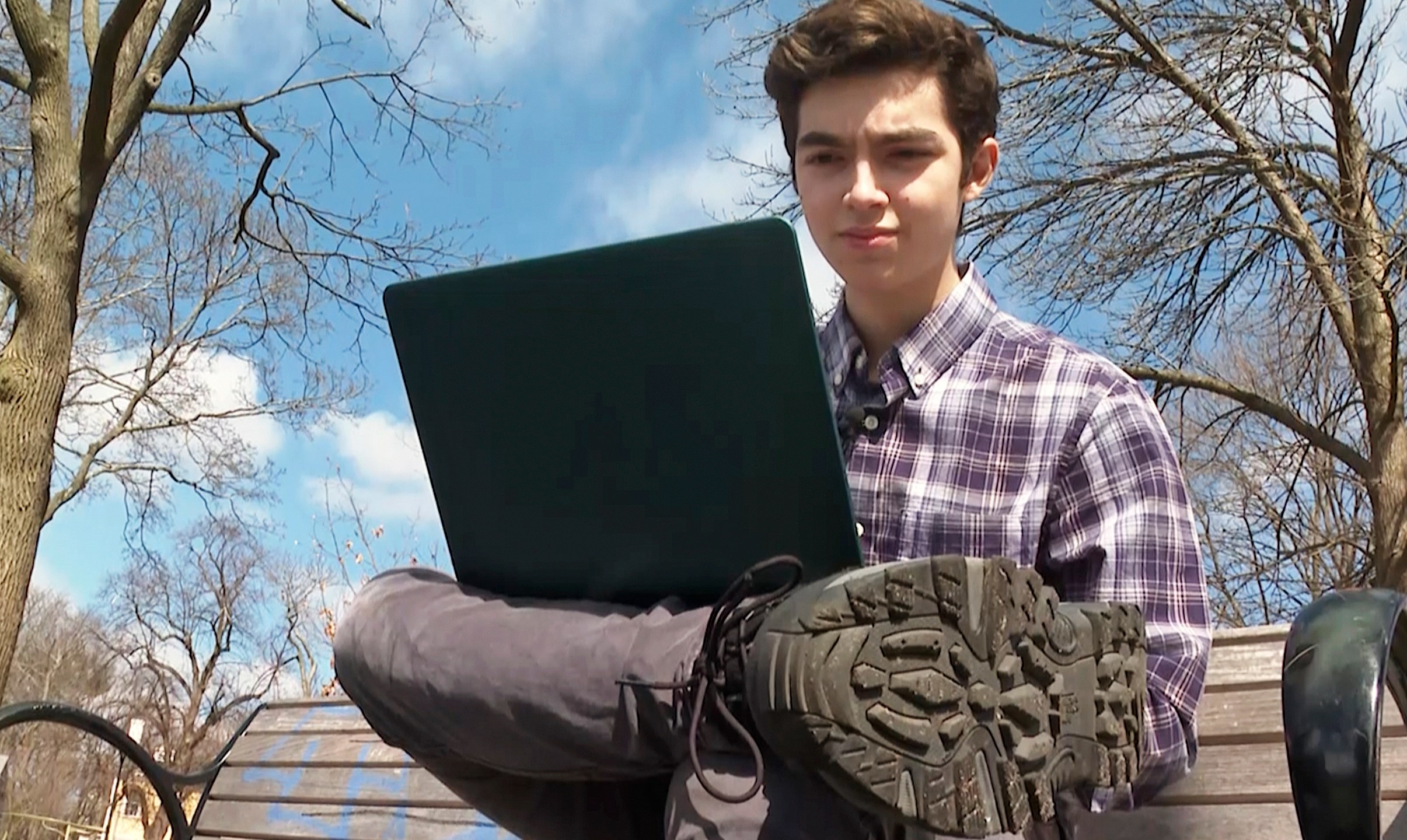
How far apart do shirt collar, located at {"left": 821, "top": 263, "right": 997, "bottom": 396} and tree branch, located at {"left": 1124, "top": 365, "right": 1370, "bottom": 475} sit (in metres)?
5.23

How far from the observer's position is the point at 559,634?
35.5 inches

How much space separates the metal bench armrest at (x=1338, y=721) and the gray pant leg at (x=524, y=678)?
1.35 feet

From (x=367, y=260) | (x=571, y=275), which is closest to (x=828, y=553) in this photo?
(x=571, y=275)

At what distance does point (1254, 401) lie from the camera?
256 inches

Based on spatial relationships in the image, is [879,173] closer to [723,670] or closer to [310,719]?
[723,670]

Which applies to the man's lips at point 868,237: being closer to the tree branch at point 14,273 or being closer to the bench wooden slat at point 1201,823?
the bench wooden slat at point 1201,823

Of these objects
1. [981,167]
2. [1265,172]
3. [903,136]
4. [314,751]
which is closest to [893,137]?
[903,136]

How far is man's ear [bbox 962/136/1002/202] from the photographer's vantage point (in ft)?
4.32

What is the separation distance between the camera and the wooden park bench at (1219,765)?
2.70 ft

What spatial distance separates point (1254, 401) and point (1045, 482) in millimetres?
5938

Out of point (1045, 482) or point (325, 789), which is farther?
point (325, 789)

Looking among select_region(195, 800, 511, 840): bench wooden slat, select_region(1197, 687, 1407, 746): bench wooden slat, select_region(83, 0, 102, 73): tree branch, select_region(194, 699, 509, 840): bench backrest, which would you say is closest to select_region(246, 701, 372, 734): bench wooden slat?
select_region(194, 699, 509, 840): bench backrest

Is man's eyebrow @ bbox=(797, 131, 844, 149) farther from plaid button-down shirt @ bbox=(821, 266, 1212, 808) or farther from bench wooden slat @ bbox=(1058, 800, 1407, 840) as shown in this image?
bench wooden slat @ bbox=(1058, 800, 1407, 840)

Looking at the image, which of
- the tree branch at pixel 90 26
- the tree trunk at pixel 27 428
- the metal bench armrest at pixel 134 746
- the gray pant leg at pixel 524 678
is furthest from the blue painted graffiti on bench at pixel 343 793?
the tree branch at pixel 90 26
